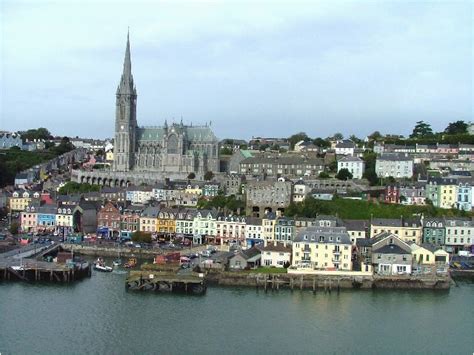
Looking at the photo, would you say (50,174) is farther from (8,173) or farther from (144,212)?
(144,212)

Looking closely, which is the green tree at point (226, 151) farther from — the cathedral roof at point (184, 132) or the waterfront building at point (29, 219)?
the waterfront building at point (29, 219)

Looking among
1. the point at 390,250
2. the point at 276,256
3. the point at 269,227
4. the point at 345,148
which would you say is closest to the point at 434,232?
the point at 390,250

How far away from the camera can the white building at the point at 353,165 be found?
5331 cm

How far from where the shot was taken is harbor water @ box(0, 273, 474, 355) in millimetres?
24344

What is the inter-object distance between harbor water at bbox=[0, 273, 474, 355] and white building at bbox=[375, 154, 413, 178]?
1956 centimetres

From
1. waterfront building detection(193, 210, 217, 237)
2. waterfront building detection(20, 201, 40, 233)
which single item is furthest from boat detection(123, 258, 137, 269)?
waterfront building detection(20, 201, 40, 233)

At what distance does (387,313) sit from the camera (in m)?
28.8

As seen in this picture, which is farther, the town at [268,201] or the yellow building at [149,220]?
the yellow building at [149,220]

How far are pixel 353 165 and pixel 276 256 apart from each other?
19.5 m

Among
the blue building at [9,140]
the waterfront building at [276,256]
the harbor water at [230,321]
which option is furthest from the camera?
the blue building at [9,140]

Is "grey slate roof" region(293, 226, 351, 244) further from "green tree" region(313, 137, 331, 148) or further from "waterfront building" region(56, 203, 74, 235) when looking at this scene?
A: "green tree" region(313, 137, 331, 148)

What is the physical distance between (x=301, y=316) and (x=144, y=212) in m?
19.4

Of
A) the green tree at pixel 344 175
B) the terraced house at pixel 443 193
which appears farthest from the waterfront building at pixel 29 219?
the terraced house at pixel 443 193

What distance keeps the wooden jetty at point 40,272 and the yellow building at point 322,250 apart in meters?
9.61
